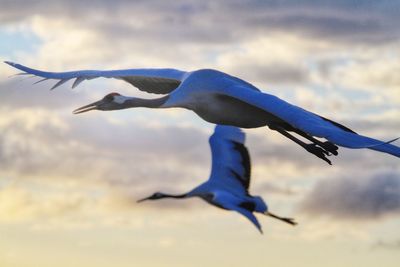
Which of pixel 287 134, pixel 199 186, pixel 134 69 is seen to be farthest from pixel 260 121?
pixel 199 186

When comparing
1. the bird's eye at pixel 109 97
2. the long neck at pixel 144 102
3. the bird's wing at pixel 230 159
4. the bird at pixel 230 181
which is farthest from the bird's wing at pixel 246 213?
the bird's eye at pixel 109 97

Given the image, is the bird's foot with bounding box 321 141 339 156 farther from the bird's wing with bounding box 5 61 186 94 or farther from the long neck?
the long neck

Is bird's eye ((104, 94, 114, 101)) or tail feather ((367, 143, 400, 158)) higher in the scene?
bird's eye ((104, 94, 114, 101))

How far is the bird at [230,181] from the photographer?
11016 millimetres

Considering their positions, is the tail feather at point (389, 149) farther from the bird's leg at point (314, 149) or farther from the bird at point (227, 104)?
the bird's leg at point (314, 149)

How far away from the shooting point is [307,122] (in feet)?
46.9

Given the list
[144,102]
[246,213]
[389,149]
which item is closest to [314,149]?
[144,102]

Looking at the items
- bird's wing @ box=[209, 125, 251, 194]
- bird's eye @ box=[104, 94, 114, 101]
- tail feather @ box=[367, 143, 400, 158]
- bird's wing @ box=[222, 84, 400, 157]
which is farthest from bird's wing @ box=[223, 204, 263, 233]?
bird's eye @ box=[104, 94, 114, 101]

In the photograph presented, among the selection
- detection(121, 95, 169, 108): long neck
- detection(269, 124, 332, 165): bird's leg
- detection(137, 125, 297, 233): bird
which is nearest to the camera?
detection(137, 125, 297, 233): bird

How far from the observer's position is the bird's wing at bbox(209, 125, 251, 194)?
1250cm

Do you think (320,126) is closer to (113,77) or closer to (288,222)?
(288,222)

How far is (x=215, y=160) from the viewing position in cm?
1320

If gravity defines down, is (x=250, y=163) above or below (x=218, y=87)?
below

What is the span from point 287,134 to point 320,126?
3.79 meters
